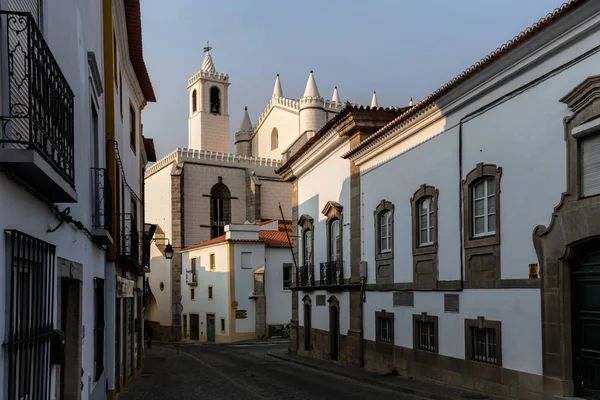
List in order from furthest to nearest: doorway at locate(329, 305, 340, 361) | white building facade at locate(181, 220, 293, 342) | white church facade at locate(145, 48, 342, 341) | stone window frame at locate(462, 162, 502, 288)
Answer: white church facade at locate(145, 48, 342, 341)
white building facade at locate(181, 220, 293, 342)
doorway at locate(329, 305, 340, 361)
stone window frame at locate(462, 162, 502, 288)

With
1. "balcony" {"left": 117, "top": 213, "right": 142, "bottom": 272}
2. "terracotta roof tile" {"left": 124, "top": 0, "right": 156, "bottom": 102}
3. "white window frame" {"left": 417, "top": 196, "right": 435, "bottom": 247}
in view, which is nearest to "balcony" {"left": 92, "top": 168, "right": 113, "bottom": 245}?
"balcony" {"left": 117, "top": 213, "right": 142, "bottom": 272}

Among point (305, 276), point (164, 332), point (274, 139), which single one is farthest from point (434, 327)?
point (274, 139)

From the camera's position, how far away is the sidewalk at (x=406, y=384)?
43.2 ft

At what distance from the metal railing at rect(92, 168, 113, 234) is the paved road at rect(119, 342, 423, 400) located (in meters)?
6.01

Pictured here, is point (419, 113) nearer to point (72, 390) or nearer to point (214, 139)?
point (72, 390)

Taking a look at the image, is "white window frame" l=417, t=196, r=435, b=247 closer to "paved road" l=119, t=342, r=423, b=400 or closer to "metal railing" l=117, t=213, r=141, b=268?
"paved road" l=119, t=342, r=423, b=400

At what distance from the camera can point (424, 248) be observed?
52.9 ft

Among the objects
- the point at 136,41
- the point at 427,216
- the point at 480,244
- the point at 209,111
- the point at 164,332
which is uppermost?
the point at 209,111

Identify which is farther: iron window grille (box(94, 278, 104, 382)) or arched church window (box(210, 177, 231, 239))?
arched church window (box(210, 177, 231, 239))

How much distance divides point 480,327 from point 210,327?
1190 inches

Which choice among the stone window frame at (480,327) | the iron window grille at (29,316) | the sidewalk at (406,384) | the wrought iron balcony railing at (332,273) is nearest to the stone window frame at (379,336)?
the sidewalk at (406,384)

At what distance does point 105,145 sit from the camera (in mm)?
11516

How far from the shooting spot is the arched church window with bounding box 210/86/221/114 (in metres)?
59.2

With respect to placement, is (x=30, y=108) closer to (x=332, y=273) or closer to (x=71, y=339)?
(x=71, y=339)
